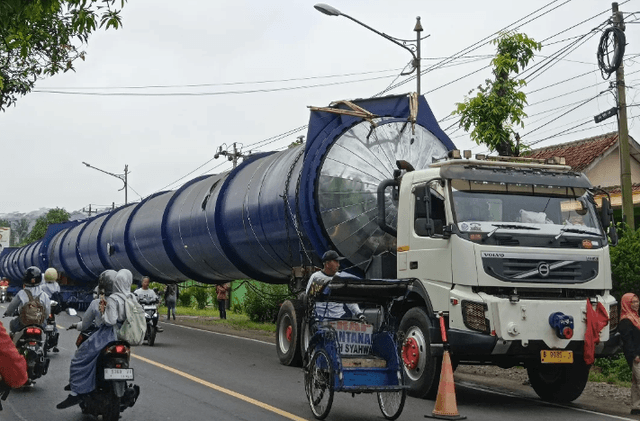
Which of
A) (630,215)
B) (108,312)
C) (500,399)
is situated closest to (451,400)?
(500,399)

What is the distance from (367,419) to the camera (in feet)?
29.5

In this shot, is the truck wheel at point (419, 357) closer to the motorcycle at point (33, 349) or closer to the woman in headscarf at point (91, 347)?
the woman in headscarf at point (91, 347)

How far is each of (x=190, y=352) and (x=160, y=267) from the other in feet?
24.2

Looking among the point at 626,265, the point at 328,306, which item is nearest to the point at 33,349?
the point at 328,306

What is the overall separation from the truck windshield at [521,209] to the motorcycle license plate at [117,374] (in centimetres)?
428

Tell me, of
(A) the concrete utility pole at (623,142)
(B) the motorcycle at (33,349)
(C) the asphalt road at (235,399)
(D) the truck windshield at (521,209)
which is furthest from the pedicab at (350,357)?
(A) the concrete utility pole at (623,142)

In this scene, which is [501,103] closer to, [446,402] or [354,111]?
[354,111]

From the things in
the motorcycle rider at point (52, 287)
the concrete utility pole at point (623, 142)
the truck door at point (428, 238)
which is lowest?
the motorcycle rider at point (52, 287)

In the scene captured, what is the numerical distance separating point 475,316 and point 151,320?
379 inches

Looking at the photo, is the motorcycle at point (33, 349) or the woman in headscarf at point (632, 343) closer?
the woman in headscarf at point (632, 343)

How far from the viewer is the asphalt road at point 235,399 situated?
30.2 feet

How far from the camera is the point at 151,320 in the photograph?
58.3ft

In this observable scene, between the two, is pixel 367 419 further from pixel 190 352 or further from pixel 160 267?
pixel 160 267

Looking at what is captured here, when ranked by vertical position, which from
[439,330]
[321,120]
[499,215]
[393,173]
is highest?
[321,120]
